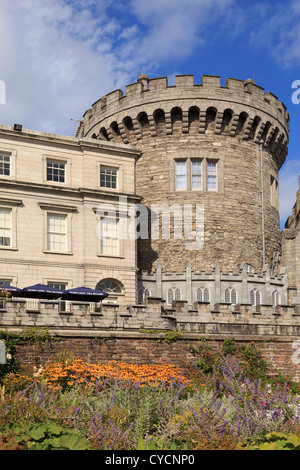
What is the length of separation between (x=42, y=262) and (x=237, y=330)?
32.0 feet

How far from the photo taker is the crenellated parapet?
33719mm

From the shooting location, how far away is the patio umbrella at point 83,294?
21.8 metres

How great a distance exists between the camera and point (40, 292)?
2145cm

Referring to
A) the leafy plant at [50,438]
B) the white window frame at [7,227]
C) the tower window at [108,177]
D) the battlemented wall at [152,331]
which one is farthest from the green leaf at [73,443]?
the tower window at [108,177]

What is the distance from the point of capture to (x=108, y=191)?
90.8 feet

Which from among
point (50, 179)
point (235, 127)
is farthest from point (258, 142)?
point (50, 179)

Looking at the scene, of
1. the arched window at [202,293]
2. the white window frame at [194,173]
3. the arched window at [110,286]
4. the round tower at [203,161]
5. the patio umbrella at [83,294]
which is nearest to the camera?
the patio umbrella at [83,294]

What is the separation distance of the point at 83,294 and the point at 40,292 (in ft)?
5.53

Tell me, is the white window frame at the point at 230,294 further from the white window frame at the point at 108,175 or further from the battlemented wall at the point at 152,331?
the white window frame at the point at 108,175

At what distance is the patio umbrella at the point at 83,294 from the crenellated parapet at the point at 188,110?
586 inches

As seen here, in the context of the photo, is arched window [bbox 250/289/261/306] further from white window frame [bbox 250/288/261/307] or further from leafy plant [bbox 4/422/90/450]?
leafy plant [bbox 4/422/90/450]

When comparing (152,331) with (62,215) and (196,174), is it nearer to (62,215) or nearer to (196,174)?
(62,215)

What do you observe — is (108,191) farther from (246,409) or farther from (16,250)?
(246,409)
